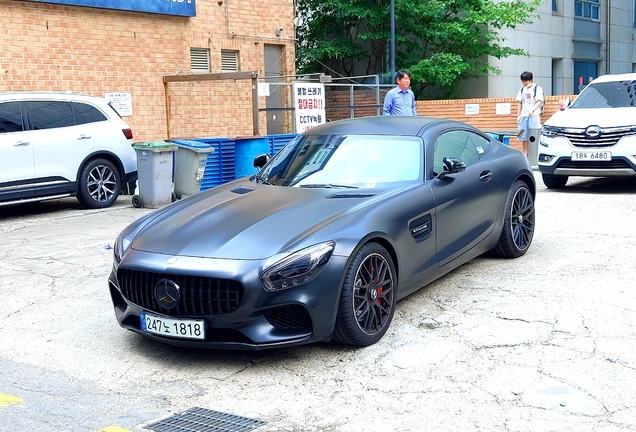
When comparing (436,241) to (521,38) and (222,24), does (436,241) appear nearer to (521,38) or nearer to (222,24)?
(222,24)

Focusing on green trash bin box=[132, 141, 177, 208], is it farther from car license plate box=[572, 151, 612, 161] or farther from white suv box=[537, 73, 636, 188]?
car license plate box=[572, 151, 612, 161]

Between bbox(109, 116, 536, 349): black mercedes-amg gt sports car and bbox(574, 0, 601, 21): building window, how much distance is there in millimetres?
27330

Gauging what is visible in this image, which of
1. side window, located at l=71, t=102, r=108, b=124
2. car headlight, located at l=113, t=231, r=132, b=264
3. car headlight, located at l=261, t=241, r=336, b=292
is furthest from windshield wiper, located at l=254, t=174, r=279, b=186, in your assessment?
side window, located at l=71, t=102, r=108, b=124

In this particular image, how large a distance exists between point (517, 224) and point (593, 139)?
5225 millimetres

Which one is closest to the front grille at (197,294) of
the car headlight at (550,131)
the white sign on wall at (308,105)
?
the car headlight at (550,131)

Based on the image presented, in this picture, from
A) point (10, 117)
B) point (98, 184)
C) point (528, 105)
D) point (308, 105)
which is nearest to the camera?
point (10, 117)

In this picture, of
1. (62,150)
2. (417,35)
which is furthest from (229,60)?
(417,35)

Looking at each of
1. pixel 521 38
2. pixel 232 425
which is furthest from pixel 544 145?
pixel 521 38

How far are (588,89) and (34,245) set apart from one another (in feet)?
29.9

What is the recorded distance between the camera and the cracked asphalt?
4.30 metres

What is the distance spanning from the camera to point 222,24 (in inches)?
749

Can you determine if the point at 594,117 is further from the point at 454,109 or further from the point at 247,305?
the point at 454,109

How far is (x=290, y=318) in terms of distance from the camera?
16.3ft

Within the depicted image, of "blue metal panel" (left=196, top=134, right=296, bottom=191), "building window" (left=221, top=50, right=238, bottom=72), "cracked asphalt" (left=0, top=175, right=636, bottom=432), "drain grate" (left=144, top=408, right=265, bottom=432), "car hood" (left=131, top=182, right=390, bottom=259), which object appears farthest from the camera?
"building window" (left=221, top=50, right=238, bottom=72)
